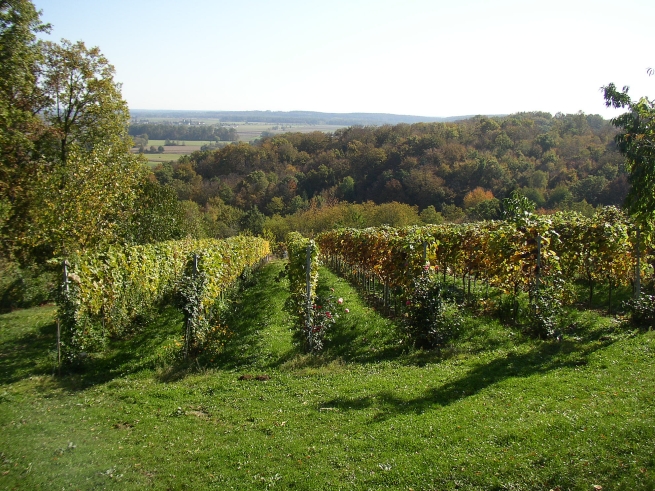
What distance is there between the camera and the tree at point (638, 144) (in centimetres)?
901

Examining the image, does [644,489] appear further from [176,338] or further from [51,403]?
[176,338]

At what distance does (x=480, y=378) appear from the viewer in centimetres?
786

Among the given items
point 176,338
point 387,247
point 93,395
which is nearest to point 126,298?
point 176,338

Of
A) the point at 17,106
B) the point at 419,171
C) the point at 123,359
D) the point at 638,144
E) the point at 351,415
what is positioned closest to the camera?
the point at 351,415

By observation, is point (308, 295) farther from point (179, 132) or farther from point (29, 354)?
point (179, 132)

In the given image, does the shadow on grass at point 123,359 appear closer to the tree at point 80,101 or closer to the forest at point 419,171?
the tree at point 80,101

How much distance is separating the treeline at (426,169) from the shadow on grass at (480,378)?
42.7 meters

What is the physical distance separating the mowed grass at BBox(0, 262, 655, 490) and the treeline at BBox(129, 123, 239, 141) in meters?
132

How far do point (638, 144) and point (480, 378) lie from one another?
5699 mm

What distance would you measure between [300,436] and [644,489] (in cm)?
391

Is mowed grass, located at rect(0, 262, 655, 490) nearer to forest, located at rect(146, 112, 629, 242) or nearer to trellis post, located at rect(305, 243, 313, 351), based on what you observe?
trellis post, located at rect(305, 243, 313, 351)

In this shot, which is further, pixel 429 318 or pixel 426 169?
pixel 426 169

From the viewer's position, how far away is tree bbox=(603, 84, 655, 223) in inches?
355

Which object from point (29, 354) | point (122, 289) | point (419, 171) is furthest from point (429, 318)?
point (419, 171)
